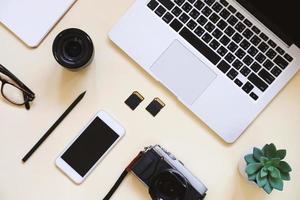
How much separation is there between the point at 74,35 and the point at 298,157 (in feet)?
1.55

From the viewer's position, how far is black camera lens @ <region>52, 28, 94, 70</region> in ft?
3.22

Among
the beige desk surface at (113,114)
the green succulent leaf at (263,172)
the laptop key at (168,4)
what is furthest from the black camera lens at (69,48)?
the green succulent leaf at (263,172)

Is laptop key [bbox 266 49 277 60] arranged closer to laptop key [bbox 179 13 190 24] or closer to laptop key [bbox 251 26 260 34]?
laptop key [bbox 251 26 260 34]

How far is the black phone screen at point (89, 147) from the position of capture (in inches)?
39.9

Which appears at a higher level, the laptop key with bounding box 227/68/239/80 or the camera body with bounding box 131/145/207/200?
the laptop key with bounding box 227/68/239/80

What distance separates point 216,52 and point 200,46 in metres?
0.03

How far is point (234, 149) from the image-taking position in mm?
1015

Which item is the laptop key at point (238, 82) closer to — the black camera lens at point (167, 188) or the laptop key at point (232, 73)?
the laptop key at point (232, 73)

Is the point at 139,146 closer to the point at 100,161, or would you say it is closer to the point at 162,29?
the point at 100,161

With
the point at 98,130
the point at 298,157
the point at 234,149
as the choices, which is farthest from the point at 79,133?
the point at 298,157

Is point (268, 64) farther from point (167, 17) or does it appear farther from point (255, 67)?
point (167, 17)

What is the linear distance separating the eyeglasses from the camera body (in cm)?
24

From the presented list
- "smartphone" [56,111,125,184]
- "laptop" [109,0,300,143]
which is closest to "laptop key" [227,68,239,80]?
"laptop" [109,0,300,143]

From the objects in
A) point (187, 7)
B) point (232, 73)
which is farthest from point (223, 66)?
point (187, 7)
